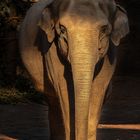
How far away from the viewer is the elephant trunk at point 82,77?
562 cm

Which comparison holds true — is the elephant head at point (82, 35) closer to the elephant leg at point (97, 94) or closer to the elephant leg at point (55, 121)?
the elephant leg at point (97, 94)

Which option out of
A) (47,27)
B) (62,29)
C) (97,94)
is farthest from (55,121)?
(62,29)

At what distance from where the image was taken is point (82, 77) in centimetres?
563


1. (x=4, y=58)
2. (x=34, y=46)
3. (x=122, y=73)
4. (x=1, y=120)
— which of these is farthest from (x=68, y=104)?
(x=122, y=73)

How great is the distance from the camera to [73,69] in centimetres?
570

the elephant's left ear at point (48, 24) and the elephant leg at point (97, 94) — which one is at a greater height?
the elephant's left ear at point (48, 24)

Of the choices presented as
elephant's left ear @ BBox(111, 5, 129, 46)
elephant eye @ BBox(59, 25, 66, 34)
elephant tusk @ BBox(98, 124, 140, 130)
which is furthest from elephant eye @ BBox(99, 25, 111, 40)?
elephant tusk @ BBox(98, 124, 140, 130)

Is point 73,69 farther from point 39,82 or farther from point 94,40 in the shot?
point 39,82

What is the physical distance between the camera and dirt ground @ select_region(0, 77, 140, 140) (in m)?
9.07

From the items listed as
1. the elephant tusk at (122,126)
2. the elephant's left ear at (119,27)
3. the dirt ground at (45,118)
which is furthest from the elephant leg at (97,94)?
the elephant tusk at (122,126)

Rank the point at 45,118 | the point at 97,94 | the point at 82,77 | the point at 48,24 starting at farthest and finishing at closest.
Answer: the point at 45,118
the point at 97,94
the point at 48,24
the point at 82,77

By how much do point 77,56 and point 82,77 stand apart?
0.16 m

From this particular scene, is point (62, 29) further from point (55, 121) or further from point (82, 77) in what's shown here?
point (55, 121)

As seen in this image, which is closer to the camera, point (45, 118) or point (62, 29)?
point (62, 29)
